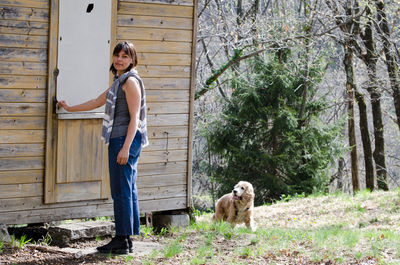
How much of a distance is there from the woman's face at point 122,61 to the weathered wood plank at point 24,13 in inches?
51.7

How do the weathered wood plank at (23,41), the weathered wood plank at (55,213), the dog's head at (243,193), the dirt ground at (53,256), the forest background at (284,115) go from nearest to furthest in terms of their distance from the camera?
the dirt ground at (53,256) → the weathered wood plank at (23,41) → the weathered wood plank at (55,213) → the dog's head at (243,193) → the forest background at (284,115)

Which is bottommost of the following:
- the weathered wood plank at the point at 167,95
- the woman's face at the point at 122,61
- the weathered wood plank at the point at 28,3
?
the weathered wood plank at the point at 167,95

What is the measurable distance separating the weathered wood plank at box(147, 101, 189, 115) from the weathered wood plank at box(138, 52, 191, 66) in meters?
0.52

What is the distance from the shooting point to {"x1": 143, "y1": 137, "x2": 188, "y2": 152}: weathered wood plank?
6.87m

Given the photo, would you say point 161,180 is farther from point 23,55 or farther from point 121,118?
point 23,55

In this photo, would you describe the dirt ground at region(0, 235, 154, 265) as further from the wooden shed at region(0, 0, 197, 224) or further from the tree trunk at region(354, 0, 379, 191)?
the tree trunk at region(354, 0, 379, 191)

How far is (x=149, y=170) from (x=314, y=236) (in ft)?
7.21

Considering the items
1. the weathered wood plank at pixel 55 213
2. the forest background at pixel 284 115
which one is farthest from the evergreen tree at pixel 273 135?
the weathered wood plank at pixel 55 213

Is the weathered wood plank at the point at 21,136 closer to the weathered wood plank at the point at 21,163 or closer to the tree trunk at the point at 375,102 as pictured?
the weathered wood plank at the point at 21,163

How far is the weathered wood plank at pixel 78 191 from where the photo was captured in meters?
6.09

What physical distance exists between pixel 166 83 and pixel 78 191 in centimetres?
179

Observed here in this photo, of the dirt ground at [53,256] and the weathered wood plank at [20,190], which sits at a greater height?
the weathered wood plank at [20,190]

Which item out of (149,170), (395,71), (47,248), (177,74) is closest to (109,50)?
(177,74)

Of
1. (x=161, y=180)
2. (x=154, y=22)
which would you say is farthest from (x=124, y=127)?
(x=154, y=22)
